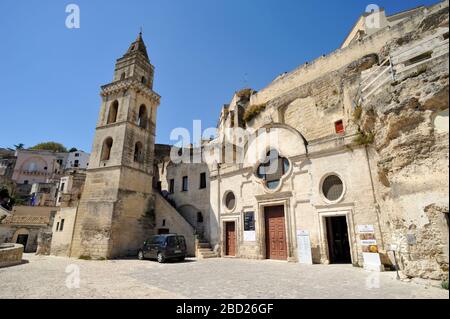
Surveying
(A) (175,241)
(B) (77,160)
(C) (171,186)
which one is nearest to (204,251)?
(A) (175,241)

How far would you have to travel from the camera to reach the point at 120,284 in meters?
7.50

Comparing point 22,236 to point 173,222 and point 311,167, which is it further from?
point 311,167

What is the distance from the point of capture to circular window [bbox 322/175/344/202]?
38.2 ft

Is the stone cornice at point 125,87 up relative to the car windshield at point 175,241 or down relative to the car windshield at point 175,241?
up

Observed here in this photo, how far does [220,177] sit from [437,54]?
42.3ft

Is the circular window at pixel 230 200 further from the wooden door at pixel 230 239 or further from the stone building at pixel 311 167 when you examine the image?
the wooden door at pixel 230 239

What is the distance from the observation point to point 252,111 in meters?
22.5

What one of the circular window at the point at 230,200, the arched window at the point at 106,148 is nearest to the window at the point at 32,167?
the arched window at the point at 106,148

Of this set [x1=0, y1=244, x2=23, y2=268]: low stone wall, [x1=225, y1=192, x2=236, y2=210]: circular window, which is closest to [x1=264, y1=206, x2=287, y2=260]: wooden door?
[x1=225, y1=192, x2=236, y2=210]: circular window

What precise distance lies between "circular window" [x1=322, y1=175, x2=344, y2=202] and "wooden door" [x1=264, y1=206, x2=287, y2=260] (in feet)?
8.84

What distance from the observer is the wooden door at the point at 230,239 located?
51.6ft

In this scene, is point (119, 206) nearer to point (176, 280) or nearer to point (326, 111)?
point (176, 280)

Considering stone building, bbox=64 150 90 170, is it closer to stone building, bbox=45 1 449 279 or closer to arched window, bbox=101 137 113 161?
stone building, bbox=45 1 449 279

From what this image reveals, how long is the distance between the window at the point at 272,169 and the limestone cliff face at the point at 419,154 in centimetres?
593
